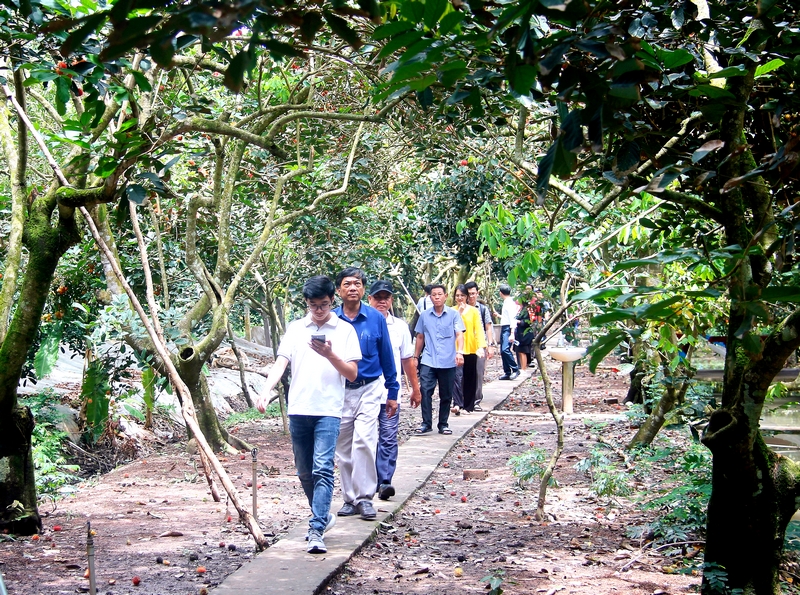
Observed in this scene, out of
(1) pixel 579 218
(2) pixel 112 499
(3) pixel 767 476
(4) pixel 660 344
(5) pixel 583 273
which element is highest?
(1) pixel 579 218

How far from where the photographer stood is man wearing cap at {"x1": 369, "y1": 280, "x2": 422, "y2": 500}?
24.7ft

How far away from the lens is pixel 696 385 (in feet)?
21.4

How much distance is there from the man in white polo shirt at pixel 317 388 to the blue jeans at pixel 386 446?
158 centimetres

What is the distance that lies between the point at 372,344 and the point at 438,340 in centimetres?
448

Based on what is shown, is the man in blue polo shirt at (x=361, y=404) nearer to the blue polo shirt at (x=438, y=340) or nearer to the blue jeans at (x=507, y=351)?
the blue polo shirt at (x=438, y=340)

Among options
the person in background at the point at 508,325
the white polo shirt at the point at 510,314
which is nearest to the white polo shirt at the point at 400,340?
the person in background at the point at 508,325

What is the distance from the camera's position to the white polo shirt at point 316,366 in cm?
579

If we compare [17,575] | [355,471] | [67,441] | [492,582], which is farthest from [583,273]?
[67,441]

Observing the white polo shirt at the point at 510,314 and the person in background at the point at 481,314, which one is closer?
the person in background at the point at 481,314

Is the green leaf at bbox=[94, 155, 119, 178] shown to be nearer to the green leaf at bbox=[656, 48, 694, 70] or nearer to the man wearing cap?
the green leaf at bbox=[656, 48, 694, 70]

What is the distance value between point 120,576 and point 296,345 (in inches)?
72.5

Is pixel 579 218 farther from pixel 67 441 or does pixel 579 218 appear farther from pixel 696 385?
pixel 67 441

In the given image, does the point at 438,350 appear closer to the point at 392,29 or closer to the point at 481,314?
the point at 481,314

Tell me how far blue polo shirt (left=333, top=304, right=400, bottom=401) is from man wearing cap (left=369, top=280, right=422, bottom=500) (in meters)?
0.31
